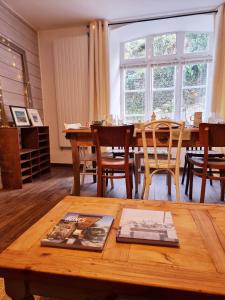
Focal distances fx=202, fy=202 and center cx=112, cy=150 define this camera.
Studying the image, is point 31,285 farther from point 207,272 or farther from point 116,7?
point 116,7

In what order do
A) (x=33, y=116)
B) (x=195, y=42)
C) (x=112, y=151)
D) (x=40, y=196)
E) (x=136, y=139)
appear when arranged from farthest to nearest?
(x=195, y=42)
(x=33, y=116)
(x=112, y=151)
(x=40, y=196)
(x=136, y=139)

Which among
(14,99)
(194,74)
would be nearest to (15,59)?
(14,99)

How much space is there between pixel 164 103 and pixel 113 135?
224cm

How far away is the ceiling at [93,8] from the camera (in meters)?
2.94

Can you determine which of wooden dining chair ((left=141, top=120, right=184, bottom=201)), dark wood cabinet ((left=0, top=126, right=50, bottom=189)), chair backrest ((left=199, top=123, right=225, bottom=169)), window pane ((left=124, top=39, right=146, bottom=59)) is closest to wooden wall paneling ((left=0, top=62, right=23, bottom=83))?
dark wood cabinet ((left=0, top=126, right=50, bottom=189))

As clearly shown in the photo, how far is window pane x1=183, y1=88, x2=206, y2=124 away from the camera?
3650mm

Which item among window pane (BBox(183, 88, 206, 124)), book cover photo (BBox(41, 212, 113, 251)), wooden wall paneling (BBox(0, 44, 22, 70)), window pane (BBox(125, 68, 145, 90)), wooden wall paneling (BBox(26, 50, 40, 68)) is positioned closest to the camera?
book cover photo (BBox(41, 212, 113, 251))

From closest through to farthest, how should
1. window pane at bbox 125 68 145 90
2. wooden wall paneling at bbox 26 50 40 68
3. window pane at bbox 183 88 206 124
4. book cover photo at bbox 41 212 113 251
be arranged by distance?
1. book cover photo at bbox 41 212 113 251
2. wooden wall paneling at bbox 26 50 40 68
3. window pane at bbox 183 88 206 124
4. window pane at bbox 125 68 145 90

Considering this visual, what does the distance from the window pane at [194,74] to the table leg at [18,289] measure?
3.81m

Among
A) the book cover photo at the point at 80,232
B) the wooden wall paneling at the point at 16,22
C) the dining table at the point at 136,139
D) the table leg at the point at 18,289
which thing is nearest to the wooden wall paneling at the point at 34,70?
the wooden wall paneling at the point at 16,22

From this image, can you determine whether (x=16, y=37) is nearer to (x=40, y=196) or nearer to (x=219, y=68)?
(x=40, y=196)

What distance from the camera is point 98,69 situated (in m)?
3.52

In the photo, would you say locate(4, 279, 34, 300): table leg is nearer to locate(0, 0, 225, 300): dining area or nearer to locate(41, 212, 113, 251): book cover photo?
locate(0, 0, 225, 300): dining area

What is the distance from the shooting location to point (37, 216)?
6.36ft
